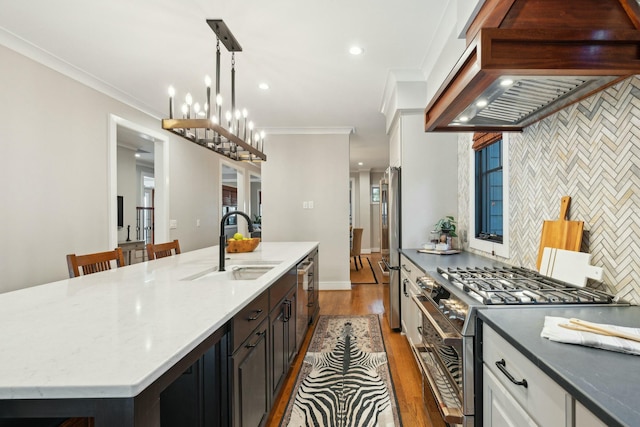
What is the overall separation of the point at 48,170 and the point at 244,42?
2034 millimetres

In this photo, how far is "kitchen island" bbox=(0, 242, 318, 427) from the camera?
0.69m

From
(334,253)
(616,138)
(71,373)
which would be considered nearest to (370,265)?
(334,253)

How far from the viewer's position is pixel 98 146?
3320mm

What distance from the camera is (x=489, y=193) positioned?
2.73 metres

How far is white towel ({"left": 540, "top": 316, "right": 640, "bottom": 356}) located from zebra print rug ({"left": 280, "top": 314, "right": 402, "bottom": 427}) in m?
1.22

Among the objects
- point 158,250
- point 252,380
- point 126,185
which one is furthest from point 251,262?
point 126,185

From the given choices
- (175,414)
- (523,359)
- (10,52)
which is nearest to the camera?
(523,359)

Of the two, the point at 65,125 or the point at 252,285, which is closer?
the point at 252,285

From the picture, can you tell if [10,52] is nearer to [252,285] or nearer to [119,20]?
[119,20]

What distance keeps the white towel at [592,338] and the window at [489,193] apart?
1600 mm

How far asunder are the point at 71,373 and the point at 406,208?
2.97 meters

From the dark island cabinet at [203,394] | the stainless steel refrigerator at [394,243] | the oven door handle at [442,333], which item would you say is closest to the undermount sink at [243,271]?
the dark island cabinet at [203,394]

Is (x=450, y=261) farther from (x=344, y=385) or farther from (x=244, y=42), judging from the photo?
(x=244, y=42)

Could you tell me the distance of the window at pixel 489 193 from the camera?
254 centimetres
